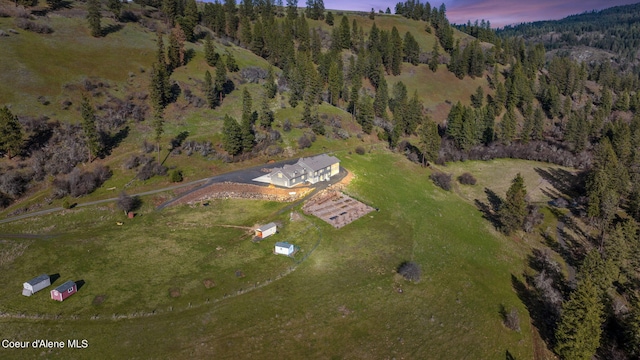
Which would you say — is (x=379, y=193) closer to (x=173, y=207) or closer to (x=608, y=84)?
(x=173, y=207)

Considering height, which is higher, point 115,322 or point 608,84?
point 608,84

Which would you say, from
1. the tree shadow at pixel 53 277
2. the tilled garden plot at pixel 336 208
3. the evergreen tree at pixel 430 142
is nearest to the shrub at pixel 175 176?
the tilled garden plot at pixel 336 208

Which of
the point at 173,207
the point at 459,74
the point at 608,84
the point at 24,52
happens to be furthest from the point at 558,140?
the point at 24,52

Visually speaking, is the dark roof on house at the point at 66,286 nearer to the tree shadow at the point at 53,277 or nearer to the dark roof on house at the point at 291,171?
the tree shadow at the point at 53,277

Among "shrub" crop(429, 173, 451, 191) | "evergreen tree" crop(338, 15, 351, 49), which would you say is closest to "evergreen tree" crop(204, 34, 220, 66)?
"evergreen tree" crop(338, 15, 351, 49)

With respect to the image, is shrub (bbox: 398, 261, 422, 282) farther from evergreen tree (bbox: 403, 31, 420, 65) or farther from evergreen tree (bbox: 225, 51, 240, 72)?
evergreen tree (bbox: 403, 31, 420, 65)
